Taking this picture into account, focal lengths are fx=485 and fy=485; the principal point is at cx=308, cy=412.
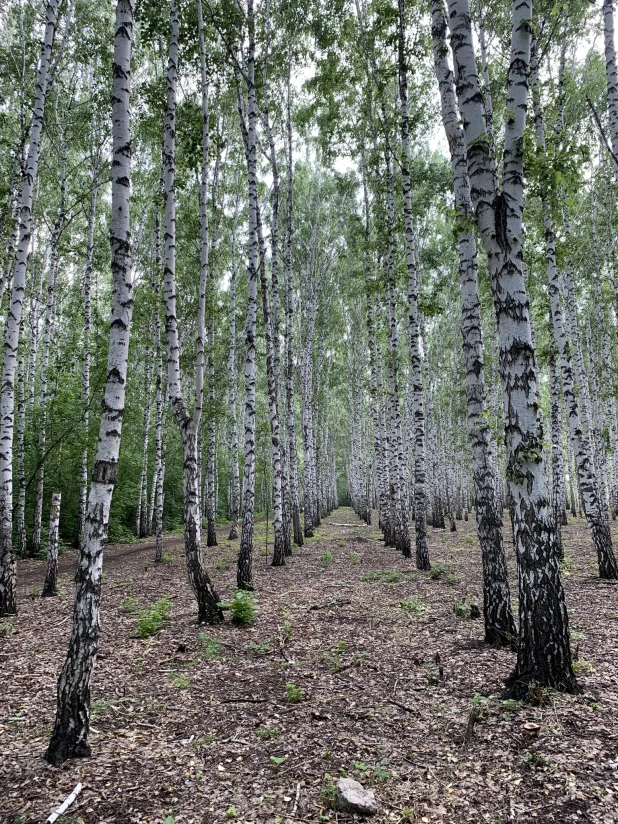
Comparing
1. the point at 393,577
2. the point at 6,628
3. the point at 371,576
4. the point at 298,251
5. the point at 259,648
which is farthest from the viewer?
the point at 298,251

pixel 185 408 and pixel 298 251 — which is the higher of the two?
pixel 298 251

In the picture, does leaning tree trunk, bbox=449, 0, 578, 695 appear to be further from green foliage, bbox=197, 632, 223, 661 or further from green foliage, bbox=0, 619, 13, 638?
green foliage, bbox=0, 619, 13, 638

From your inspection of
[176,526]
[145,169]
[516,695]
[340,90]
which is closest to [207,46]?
[340,90]

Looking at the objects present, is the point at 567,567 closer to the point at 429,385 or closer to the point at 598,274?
the point at 598,274

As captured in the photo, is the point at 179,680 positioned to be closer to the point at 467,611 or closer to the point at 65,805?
the point at 65,805

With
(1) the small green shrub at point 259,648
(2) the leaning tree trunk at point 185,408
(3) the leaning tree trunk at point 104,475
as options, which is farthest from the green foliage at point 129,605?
(3) the leaning tree trunk at point 104,475

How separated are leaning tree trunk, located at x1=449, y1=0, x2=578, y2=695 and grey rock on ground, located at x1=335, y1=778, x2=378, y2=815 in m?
1.81

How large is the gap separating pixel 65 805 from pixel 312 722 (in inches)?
78.7

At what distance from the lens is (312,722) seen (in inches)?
170

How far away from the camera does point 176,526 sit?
25562 millimetres

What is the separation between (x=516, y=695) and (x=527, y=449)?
2160mm

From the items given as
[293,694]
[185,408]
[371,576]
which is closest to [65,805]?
[293,694]

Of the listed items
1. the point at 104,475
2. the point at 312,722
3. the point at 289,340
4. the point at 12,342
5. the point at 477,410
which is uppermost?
the point at 289,340

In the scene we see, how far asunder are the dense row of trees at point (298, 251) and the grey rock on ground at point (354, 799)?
1.90 meters
